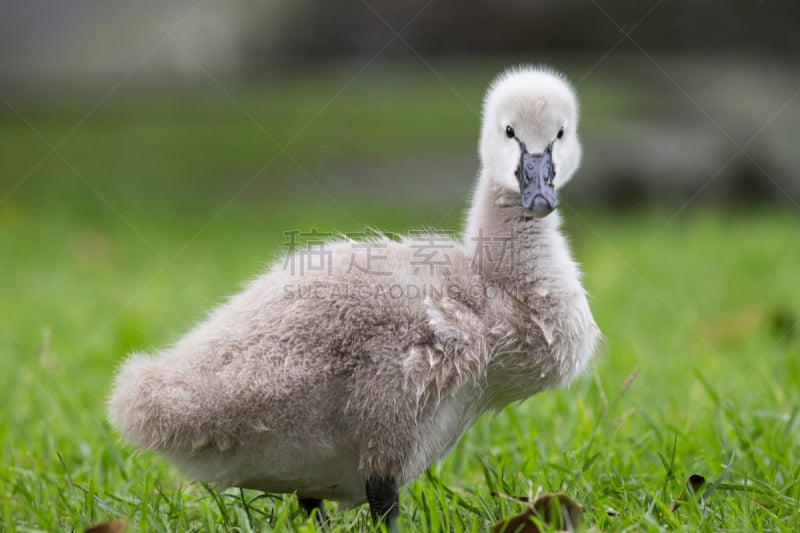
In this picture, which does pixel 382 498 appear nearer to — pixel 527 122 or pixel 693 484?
pixel 693 484

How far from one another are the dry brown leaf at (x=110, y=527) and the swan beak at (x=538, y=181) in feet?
4.28

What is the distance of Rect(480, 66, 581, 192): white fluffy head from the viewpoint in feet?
8.70

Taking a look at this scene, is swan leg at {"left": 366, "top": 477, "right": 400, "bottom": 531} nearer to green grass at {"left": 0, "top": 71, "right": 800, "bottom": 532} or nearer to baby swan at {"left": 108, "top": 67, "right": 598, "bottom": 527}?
baby swan at {"left": 108, "top": 67, "right": 598, "bottom": 527}

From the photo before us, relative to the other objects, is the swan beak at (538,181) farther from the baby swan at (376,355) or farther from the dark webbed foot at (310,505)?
the dark webbed foot at (310,505)

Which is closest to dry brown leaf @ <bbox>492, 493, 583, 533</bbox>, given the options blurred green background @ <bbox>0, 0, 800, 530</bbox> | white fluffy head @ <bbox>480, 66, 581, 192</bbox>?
white fluffy head @ <bbox>480, 66, 581, 192</bbox>

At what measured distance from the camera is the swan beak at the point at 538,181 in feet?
8.22

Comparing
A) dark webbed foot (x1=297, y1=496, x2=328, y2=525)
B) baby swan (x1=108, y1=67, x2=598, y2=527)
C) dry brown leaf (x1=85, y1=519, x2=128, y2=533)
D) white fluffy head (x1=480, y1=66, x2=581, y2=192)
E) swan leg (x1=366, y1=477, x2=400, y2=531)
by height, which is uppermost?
white fluffy head (x1=480, y1=66, x2=581, y2=192)

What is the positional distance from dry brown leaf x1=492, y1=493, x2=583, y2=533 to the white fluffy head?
0.88 m

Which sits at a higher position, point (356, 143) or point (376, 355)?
point (356, 143)

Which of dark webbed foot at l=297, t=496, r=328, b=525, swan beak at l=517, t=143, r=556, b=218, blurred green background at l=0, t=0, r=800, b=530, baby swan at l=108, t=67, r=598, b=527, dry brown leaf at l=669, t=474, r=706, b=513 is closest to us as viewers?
baby swan at l=108, t=67, r=598, b=527

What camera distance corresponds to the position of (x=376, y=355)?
239 cm

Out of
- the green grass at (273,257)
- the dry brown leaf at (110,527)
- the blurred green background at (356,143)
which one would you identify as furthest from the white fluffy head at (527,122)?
the blurred green background at (356,143)

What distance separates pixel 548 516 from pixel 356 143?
8.30 m

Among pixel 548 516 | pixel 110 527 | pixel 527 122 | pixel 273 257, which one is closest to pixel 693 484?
pixel 548 516
